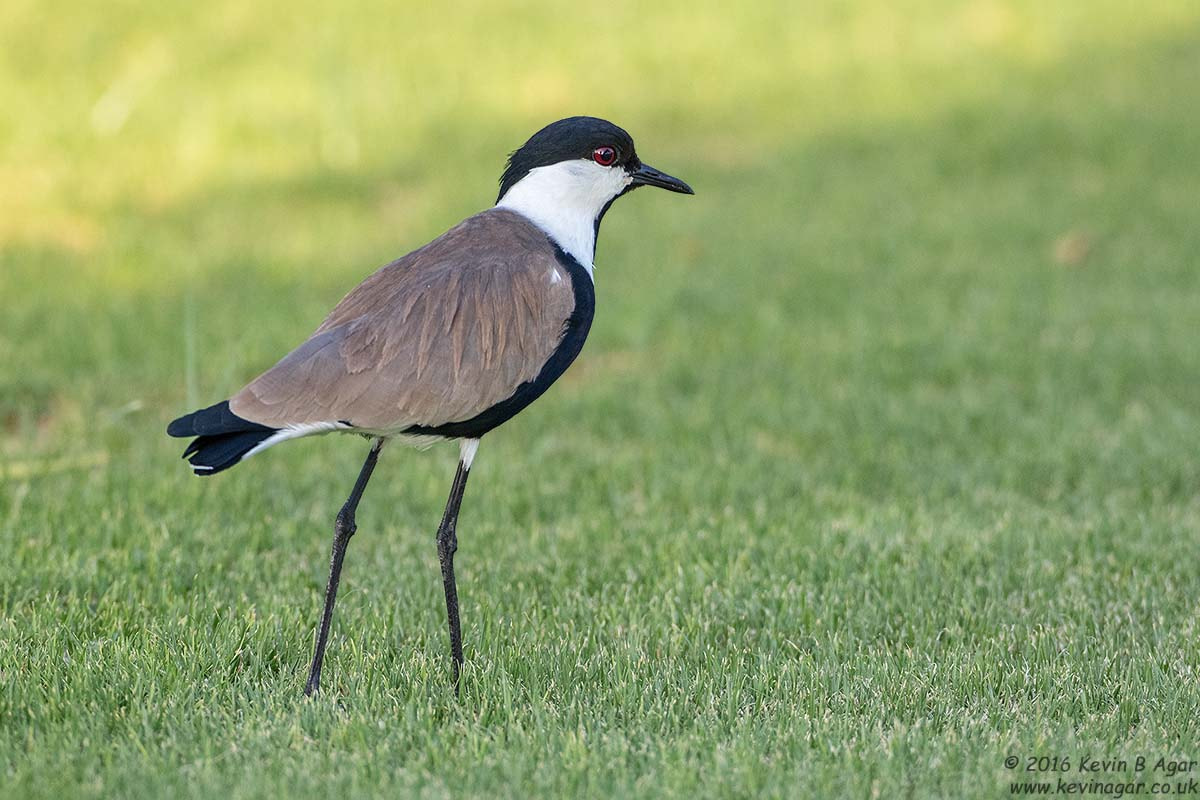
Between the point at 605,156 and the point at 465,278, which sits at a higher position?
the point at 605,156

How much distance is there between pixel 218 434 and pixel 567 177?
5.03 ft

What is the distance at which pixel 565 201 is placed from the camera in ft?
16.0

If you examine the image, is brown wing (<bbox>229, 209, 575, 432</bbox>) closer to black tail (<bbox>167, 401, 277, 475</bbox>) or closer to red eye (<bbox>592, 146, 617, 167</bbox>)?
black tail (<bbox>167, 401, 277, 475</bbox>)

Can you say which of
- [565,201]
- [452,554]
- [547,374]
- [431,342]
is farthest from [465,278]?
[452,554]

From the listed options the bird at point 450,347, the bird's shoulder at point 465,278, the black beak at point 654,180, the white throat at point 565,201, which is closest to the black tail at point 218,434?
the bird at point 450,347

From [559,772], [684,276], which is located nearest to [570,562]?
[559,772]

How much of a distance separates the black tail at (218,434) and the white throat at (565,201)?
4.13ft

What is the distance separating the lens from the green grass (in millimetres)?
4234

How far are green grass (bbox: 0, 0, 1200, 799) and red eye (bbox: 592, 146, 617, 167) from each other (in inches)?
65.9

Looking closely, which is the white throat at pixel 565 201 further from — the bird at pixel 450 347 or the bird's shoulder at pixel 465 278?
the bird's shoulder at pixel 465 278

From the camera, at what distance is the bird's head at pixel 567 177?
4.87 m

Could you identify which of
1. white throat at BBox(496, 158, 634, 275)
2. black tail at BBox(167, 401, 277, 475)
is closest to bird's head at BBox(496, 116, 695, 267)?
white throat at BBox(496, 158, 634, 275)

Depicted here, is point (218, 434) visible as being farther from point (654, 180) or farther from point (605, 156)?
point (654, 180)

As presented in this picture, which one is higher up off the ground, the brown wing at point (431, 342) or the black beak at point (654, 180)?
the black beak at point (654, 180)
